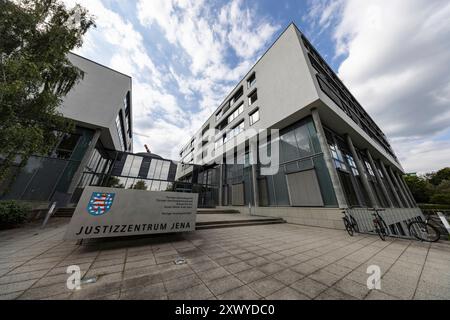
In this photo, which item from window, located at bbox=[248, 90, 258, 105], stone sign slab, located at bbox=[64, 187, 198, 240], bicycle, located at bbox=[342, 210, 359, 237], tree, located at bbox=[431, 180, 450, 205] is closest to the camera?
stone sign slab, located at bbox=[64, 187, 198, 240]

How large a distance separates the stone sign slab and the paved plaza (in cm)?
Result: 48

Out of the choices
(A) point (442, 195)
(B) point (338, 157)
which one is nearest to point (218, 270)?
(B) point (338, 157)

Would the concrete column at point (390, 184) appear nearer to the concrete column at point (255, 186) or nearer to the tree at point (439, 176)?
the concrete column at point (255, 186)

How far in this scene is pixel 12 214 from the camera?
20.4ft

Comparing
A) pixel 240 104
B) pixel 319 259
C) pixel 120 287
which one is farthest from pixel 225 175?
pixel 120 287

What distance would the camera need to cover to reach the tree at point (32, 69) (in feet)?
13.8

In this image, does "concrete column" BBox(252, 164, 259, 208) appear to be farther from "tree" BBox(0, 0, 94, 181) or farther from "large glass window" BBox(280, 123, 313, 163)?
"tree" BBox(0, 0, 94, 181)

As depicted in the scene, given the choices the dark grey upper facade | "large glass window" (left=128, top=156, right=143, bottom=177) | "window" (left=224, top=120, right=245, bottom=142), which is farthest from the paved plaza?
"window" (left=224, top=120, right=245, bottom=142)

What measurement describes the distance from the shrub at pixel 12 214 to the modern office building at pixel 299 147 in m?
13.5

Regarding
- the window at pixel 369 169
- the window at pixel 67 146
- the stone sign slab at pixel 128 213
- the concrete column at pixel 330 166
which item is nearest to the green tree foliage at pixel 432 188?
the window at pixel 369 169

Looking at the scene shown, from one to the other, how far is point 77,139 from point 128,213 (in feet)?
40.1

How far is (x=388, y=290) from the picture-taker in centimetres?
221

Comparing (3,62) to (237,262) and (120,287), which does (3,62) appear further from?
(237,262)

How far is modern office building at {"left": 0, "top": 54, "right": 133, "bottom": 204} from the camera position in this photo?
954cm
